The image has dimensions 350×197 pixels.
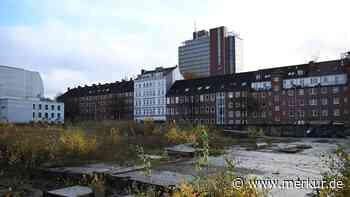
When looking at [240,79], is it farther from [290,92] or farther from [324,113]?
[324,113]

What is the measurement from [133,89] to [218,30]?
37.3 meters

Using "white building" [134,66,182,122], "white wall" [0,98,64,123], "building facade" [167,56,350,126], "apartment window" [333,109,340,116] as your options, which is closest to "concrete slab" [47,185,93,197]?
"building facade" [167,56,350,126]

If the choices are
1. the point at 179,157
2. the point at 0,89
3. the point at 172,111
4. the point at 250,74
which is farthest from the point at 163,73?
the point at 179,157

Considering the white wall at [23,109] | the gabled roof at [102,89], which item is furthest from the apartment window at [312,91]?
the white wall at [23,109]

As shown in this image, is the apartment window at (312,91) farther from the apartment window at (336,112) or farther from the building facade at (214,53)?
the building facade at (214,53)

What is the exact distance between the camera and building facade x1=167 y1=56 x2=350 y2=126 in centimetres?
6009

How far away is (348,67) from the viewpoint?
56.1 metres

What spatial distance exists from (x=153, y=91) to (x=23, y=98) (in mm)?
31835

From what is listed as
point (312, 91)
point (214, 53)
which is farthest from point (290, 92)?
point (214, 53)

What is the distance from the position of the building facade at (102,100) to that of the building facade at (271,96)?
52.6ft

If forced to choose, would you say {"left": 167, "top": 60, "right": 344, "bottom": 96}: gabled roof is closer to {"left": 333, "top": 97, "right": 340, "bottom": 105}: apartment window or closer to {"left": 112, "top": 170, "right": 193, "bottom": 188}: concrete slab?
{"left": 333, "top": 97, "right": 340, "bottom": 105}: apartment window

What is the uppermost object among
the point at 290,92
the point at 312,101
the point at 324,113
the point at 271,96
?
the point at 290,92

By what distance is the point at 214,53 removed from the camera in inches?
4313

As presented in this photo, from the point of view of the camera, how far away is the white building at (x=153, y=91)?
83500 mm
